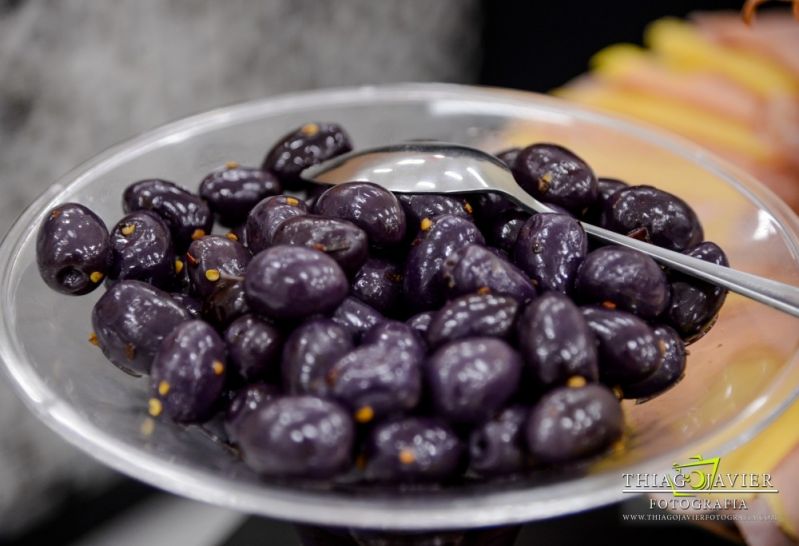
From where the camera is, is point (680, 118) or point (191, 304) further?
point (680, 118)

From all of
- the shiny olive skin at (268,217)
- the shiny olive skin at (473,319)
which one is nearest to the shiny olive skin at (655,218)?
the shiny olive skin at (473,319)

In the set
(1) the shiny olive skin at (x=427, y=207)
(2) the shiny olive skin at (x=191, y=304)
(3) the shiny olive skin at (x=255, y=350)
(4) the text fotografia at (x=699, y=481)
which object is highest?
(1) the shiny olive skin at (x=427, y=207)

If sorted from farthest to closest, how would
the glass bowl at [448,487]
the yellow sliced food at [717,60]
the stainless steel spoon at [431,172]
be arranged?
the yellow sliced food at [717,60]
the stainless steel spoon at [431,172]
the glass bowl at [448,487]

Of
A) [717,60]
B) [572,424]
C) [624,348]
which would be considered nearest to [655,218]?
[624,348]

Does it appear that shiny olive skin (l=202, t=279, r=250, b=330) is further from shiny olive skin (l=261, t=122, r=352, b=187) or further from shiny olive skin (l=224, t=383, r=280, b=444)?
shiny olive skin (l=261, t=122, r=352, b=187)

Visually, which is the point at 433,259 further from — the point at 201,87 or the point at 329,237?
the point at 201,87

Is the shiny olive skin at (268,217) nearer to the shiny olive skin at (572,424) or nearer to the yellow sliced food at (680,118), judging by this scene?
the shiny olive skin at (572,424)
